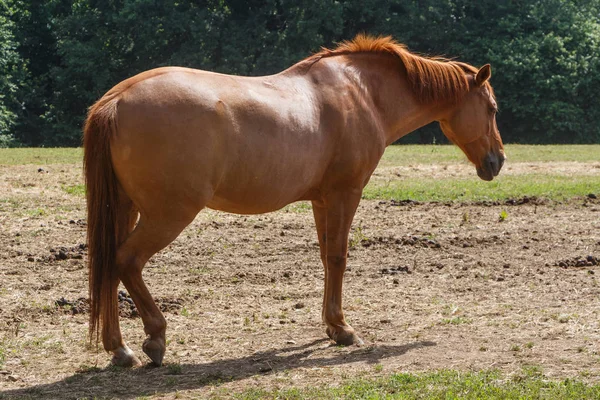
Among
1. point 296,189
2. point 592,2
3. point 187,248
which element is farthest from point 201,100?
point 592,2

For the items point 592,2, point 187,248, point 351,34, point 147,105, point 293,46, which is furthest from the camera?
point 592,2

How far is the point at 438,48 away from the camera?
3359 centimetres

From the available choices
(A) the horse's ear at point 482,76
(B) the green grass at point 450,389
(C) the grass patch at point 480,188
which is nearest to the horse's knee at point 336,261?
(B) the green grass at point 450,389

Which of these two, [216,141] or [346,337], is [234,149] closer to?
[216,141]

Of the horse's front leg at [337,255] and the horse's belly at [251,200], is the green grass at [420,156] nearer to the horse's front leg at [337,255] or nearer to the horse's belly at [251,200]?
the horse's front leg at [337,255]

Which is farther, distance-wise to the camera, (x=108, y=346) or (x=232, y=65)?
(x=232, y=65)

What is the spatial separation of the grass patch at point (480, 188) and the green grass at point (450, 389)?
24.1 feet

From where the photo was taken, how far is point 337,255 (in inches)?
233

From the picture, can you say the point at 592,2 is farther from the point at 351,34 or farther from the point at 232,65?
the point at 232,65

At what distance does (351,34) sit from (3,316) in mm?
28377

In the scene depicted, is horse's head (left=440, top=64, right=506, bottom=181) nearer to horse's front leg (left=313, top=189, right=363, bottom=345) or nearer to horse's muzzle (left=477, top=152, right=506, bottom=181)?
horse's muzzle (left=477, top=152, right=506, bottom=181)

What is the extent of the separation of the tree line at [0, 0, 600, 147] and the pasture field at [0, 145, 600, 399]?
17914 millimetres

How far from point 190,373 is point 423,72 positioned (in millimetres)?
3085

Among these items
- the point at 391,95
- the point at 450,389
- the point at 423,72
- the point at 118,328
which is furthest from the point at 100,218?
the point at 423,72
